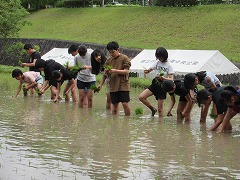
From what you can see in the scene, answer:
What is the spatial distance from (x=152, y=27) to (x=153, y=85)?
29.2 metres

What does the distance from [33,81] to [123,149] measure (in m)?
8.25

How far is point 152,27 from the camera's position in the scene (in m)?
41.8

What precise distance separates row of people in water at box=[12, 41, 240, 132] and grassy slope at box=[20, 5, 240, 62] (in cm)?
1576

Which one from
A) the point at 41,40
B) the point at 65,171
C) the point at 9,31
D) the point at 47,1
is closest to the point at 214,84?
the point at 65,171

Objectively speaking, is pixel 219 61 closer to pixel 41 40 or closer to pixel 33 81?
pixel 33 81

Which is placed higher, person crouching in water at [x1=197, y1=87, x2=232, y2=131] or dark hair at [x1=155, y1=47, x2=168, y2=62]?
dark hair at [x1=155, y1=47, x2=168, y2=62]

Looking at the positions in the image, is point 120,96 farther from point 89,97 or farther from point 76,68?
point 89,97

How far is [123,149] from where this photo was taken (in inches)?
355

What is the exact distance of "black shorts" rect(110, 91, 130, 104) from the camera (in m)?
12.8

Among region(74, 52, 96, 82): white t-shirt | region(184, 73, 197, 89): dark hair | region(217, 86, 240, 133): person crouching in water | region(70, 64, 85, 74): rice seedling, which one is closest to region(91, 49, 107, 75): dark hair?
region(70, 64, 85, 74): rice seedling

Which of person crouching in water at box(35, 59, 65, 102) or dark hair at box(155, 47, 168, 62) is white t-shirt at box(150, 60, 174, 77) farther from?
person crouching in water at box(35, 59, 65, 102)

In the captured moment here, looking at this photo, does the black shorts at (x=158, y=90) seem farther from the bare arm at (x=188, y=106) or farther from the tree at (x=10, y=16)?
the tree at (x=10, y=16)

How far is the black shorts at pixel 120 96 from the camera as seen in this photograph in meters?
12.8

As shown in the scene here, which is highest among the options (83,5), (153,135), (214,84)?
(83,5)
